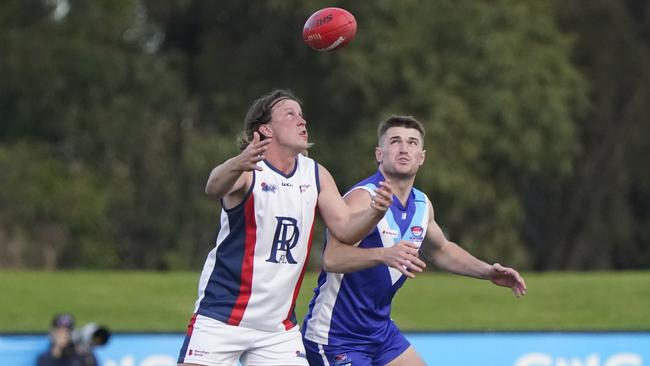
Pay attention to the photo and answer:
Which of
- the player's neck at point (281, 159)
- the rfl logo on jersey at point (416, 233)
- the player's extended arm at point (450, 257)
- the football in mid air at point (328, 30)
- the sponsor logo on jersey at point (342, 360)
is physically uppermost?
the football in mid air at point (328, 30)

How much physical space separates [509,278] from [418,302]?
39.0ft

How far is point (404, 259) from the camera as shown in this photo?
7246mm

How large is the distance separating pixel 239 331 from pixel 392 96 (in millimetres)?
24087

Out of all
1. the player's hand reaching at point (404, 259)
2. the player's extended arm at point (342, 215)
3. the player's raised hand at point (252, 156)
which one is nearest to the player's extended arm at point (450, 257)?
the player's extended arm at point (342, 215)

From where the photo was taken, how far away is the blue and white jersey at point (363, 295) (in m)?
8.28

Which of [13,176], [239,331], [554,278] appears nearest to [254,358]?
[239,331]

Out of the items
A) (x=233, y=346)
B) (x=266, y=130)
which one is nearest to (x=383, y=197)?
(x=266, y=130)

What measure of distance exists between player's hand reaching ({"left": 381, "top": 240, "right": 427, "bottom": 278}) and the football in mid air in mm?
1833

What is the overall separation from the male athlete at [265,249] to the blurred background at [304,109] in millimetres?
21380

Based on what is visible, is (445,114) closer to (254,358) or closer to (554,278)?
(554,278)

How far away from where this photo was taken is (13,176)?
29438mm

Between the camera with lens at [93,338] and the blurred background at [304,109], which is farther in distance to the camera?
the blurred background at [304,109]

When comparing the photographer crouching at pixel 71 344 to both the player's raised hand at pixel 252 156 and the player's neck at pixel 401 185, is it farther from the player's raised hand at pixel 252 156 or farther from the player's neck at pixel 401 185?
the player's raised hand at pixel 252 156

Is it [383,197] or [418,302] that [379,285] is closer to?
[383,197]
